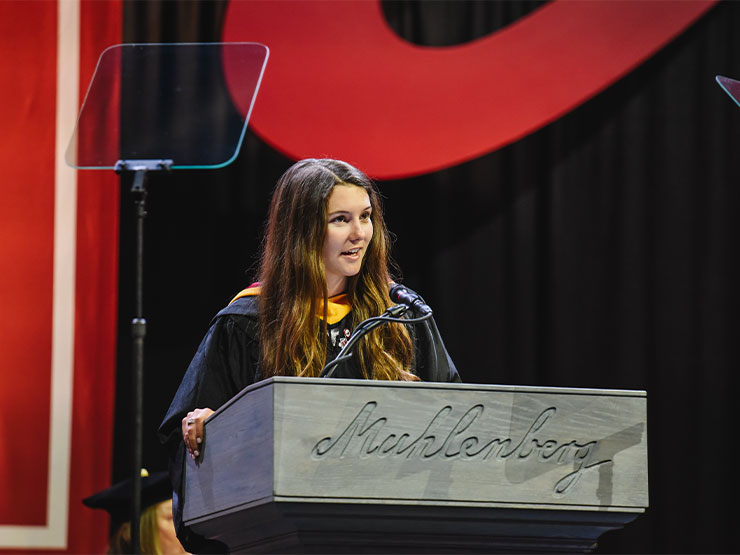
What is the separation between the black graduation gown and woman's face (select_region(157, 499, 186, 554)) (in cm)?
121

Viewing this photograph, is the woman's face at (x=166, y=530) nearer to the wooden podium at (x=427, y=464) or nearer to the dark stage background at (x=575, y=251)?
the dark stage background at (x=575, y=251)

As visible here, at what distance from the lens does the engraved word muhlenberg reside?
1924mm

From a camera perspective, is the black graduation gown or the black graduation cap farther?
the black graduation cap

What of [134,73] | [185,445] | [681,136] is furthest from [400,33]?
[185,445]

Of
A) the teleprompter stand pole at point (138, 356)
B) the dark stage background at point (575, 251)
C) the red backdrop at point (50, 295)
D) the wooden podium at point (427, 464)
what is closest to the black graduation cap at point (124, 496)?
the red backdrop at point (50, 295)

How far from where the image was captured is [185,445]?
239 cm

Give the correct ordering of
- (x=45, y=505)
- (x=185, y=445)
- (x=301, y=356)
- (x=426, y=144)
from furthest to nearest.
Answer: (x=426, y=144) → (x=45, y=505) → (x=301, y=356) → (x=185, y=445)

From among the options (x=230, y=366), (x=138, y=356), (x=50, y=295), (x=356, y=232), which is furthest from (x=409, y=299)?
(x=50, y=295)

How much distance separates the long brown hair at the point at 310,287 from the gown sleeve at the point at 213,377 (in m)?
0.05

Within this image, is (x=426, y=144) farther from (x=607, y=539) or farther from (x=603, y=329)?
(x=607, y=539)

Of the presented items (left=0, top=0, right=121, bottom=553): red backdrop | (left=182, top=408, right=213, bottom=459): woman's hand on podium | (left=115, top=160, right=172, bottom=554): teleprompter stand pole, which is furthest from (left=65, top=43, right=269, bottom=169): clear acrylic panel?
(left=182, top=408, right=213, bottom=459): woman's hand on podium

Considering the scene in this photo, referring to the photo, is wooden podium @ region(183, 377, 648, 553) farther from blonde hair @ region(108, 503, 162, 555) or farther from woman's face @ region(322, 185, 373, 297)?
blonde hair @ region(108, 503, 162, 555)

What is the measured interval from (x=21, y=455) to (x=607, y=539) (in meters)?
2.41

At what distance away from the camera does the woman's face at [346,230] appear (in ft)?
8.96
